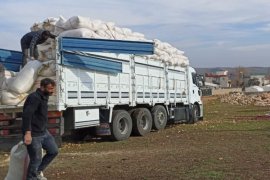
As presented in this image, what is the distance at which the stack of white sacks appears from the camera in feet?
41.5

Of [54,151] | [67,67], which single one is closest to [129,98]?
[67,67]

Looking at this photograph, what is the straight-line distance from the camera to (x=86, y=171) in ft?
31.9

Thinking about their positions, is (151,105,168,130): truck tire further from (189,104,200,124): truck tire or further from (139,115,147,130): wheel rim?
(189,104,200,124): truck tire

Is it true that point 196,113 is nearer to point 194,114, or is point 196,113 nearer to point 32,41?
point 194,114

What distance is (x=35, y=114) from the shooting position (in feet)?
25.3

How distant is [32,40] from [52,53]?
1018 millimetres

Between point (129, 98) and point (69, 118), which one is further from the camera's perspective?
point (129, 98)

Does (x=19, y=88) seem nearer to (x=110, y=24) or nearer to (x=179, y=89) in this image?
(x=110, y=24)

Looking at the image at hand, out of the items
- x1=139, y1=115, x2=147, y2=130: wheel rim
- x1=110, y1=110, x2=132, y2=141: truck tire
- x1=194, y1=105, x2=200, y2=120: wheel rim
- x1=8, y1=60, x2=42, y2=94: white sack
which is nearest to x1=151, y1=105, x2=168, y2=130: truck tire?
x1=139, y1=115, x2=147, y2=130: wheel rim

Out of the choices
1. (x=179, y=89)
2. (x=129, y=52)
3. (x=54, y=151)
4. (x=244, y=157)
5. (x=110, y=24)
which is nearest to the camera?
(x=54, y=151)

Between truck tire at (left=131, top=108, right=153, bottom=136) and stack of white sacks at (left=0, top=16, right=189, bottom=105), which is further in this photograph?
truck tire at (left=131, top=108, right=153, bottom=136)

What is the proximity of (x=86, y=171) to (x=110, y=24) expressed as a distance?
760 centimetres

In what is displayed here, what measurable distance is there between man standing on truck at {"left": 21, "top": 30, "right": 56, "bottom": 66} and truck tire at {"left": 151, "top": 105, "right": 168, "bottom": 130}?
6002mm

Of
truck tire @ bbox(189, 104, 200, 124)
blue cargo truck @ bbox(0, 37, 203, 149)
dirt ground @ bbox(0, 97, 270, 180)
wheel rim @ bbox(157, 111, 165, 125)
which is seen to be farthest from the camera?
truck tire @ bbox(189, 104, 200, 124)
